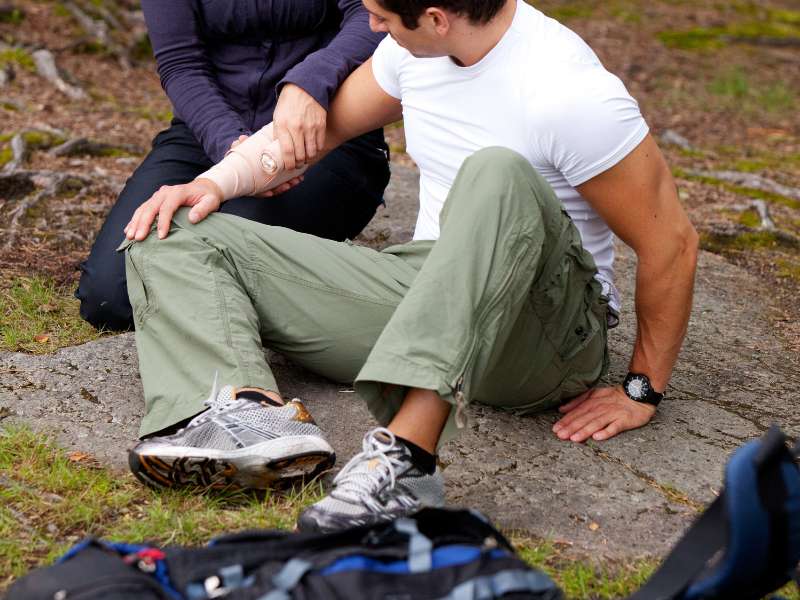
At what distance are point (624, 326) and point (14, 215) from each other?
2.62 meters

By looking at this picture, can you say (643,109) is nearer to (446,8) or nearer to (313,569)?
(446,8)

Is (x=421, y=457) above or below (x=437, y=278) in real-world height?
below

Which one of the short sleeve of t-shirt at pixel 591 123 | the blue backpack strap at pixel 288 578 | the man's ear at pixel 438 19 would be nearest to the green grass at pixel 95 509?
the blue backpack strap at pixel 288 578

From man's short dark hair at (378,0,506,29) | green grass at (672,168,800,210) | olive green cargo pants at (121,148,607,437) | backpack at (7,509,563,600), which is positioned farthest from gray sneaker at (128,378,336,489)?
green grass at (672,168,800,210)

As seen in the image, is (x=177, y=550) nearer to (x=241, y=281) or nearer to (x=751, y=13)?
(x=241, y=281)

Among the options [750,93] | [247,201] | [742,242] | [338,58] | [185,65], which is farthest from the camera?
[750,93]

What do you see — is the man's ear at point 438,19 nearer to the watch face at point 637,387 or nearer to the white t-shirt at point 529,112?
the white t-shirt at point 529,112

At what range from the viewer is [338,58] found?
10.7ft

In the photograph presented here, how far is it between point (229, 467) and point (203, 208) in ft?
2.81

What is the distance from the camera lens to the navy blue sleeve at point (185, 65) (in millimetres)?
3555

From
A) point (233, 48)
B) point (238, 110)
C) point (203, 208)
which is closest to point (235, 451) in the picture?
point (203, 208)

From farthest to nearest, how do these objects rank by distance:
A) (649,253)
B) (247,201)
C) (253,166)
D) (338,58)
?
(247,201) → (338,58) → (253,166) → (649,253)

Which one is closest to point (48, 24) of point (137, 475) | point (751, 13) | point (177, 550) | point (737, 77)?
point (737, 77)

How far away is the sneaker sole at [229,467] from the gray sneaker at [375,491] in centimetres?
18
